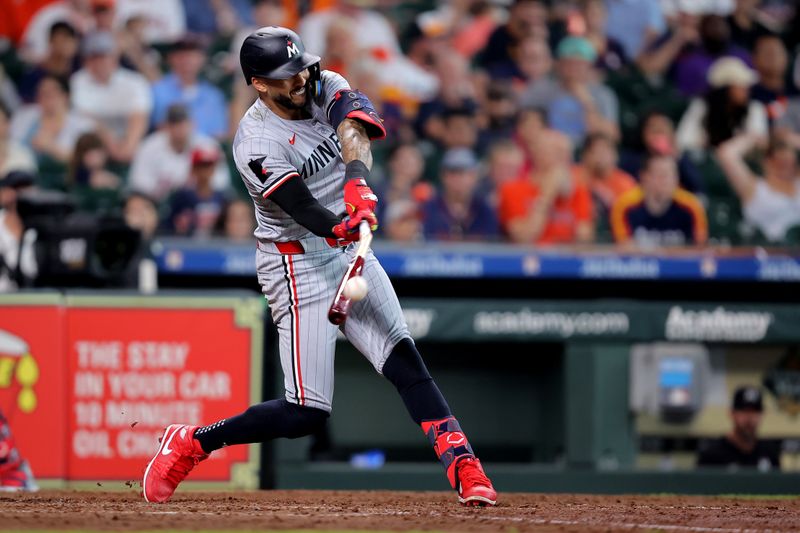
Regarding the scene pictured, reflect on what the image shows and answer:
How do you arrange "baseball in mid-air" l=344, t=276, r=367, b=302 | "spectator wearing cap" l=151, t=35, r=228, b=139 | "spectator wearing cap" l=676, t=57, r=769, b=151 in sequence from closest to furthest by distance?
"baseball in mid-air" l=344, t=276, r=367, b=302, "spectator wearing cap" l=151, t=35, r=228, b=139, "spectator wearing cap" l=676, t=57, r=769, b=151

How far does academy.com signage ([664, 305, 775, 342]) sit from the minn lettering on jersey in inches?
147

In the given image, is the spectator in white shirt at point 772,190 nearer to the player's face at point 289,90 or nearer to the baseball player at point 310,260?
the baseball player at point 310,260

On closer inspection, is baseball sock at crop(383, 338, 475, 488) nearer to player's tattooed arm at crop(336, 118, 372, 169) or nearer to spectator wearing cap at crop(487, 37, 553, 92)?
player's tattooed arm at crop(336, 118, 372, 169)

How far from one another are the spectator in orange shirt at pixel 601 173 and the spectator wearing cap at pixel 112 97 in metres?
3.30

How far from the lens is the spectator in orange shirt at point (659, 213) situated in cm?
897

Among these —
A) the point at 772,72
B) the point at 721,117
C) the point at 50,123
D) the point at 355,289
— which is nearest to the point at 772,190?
the point at 721,117

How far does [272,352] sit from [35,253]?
149cm

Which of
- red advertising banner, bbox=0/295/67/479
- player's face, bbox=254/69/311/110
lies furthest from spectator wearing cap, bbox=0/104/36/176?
player's face, bbox=254/69/311/110

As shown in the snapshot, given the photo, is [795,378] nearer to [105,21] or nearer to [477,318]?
[477,318]

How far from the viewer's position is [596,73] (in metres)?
10.4

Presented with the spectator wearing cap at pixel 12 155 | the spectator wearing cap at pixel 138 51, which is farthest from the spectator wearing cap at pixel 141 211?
the spectator wearing cap at pixel 138 51

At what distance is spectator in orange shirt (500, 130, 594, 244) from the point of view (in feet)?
29.2

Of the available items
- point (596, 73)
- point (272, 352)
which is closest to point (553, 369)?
point (272, 352)

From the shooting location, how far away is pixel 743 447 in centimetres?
799
